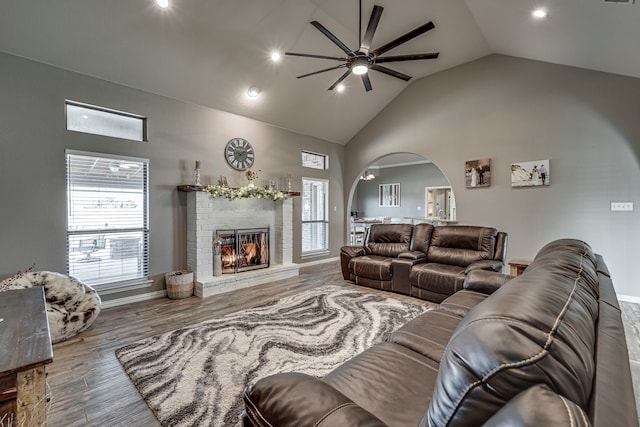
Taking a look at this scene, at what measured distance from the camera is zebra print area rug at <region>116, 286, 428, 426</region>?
6.15 feet

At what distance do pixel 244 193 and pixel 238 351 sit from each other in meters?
2.83

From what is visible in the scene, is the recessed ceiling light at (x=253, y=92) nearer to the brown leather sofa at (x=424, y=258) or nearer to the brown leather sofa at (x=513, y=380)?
the brown leather sofa at (x=424, y=258)

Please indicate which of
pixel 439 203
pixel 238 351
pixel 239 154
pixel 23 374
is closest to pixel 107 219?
pixel 239 154

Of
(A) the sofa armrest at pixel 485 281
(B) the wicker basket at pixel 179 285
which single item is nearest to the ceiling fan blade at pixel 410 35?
(A) the sofa armrest at pixel 485 281

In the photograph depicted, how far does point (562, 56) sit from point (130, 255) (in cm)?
694

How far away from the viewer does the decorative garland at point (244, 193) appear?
450 cm

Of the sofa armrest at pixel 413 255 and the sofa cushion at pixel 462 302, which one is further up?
the sofa armrest at pixel 413 255

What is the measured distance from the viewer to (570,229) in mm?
4395

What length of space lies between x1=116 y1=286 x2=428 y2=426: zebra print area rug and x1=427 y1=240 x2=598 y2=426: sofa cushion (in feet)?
5.11

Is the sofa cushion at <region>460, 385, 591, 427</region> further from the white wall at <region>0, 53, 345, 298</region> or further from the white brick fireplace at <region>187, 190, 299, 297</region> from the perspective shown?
the white wall at <region>0, 53, 345, 298</region>

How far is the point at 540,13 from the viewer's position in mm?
3395

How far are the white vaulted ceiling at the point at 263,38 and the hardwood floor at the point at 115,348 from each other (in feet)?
10.2

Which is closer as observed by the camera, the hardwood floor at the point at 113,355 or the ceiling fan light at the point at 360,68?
the hardwood floor at the point at 113,355

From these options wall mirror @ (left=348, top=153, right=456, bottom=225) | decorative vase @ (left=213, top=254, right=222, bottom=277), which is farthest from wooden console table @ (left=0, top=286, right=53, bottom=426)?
wall mirror @ (left=348, top=153, right=456, bottom=225)
